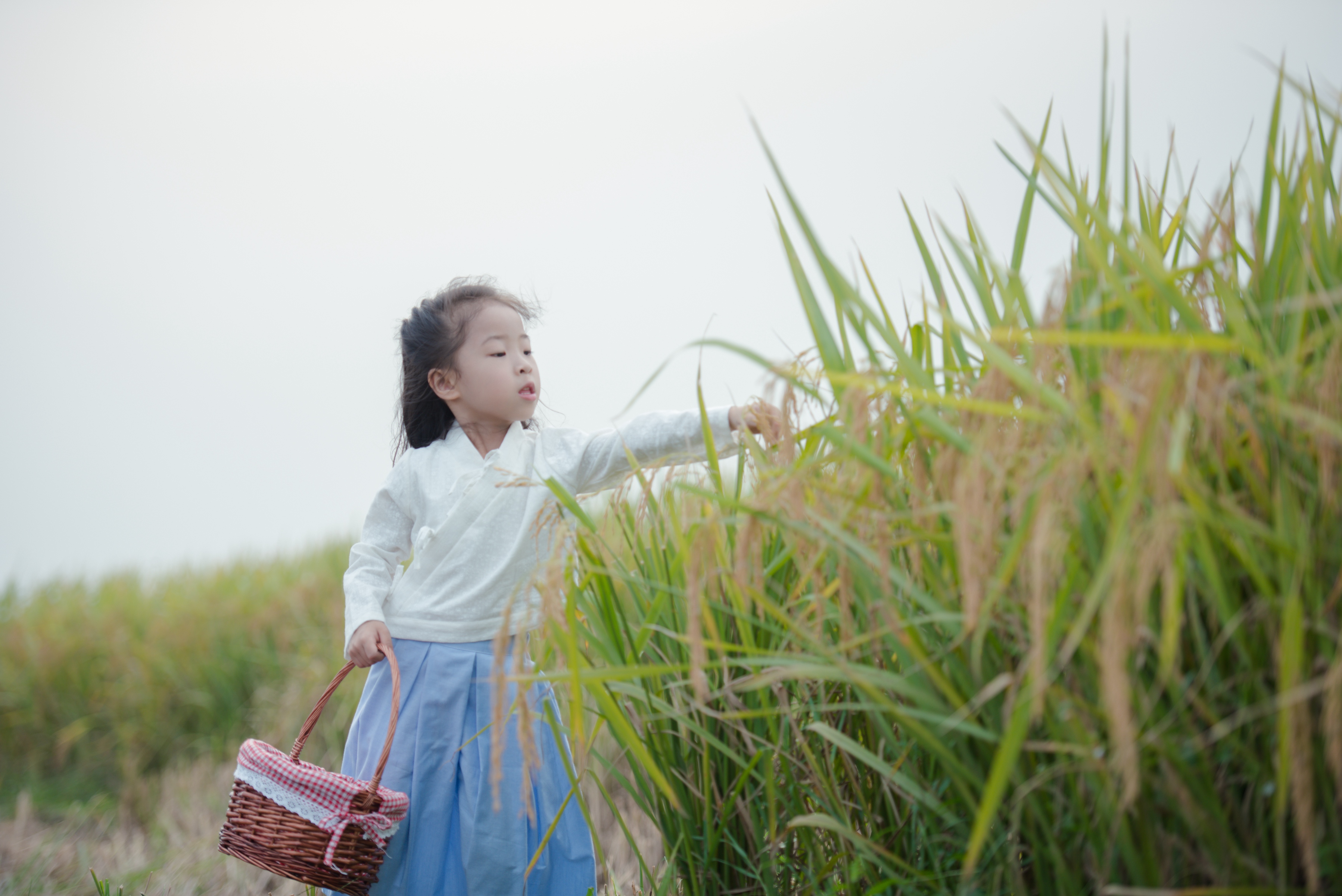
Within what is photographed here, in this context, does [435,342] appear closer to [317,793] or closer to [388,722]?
[388,722]

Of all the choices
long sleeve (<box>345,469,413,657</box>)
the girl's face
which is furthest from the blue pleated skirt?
the girl's face

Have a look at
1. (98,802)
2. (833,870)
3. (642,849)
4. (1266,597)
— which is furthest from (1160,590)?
(98,802)

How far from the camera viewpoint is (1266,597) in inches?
32.4

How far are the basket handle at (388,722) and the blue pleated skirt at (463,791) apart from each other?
0.05 m

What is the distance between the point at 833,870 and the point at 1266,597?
0.80 meters

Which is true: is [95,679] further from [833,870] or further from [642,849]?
[833,870]

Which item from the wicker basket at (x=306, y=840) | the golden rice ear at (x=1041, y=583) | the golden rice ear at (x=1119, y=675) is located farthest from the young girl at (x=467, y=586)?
the golden rice ear at (x=1119, y=675)

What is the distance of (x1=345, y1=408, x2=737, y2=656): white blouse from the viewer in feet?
6.25

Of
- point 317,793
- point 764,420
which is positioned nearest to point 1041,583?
point 764,420

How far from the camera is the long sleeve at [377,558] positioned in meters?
1.94

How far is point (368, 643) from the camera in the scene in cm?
188

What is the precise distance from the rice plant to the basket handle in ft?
1.45

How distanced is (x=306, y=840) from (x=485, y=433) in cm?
95

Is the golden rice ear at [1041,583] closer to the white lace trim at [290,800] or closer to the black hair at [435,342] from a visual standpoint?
the white lace trim at [290,800]
